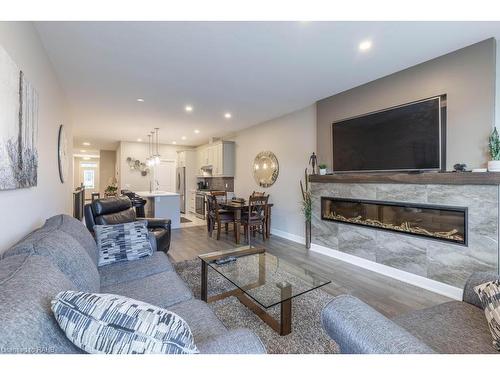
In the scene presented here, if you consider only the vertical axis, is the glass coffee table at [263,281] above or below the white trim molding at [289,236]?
above

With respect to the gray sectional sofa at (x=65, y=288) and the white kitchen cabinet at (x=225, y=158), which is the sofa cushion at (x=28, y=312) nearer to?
the gray sectional sofa at (x=65, y=288)

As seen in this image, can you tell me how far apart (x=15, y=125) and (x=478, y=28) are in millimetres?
3836

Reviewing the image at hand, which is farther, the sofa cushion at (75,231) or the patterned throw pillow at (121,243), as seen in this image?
the patterned throw pillow at (121,243)

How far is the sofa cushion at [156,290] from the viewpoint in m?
1.51

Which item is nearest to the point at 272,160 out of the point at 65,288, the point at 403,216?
the point at 403,216

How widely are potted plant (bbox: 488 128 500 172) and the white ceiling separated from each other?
3.23ft

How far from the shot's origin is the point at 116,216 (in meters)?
3.18

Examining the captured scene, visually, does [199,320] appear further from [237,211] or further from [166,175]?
[166,175]

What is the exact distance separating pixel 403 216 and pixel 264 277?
2067 millimetres

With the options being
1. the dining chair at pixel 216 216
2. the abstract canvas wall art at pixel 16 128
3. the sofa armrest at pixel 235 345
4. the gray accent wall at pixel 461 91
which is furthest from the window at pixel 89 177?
the sofa armrest at pixel 235 345

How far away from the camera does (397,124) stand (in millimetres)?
3051

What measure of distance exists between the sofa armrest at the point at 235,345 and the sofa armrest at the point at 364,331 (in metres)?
0.36

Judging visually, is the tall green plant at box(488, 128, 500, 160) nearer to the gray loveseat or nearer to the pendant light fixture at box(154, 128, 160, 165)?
the gray loveseat
